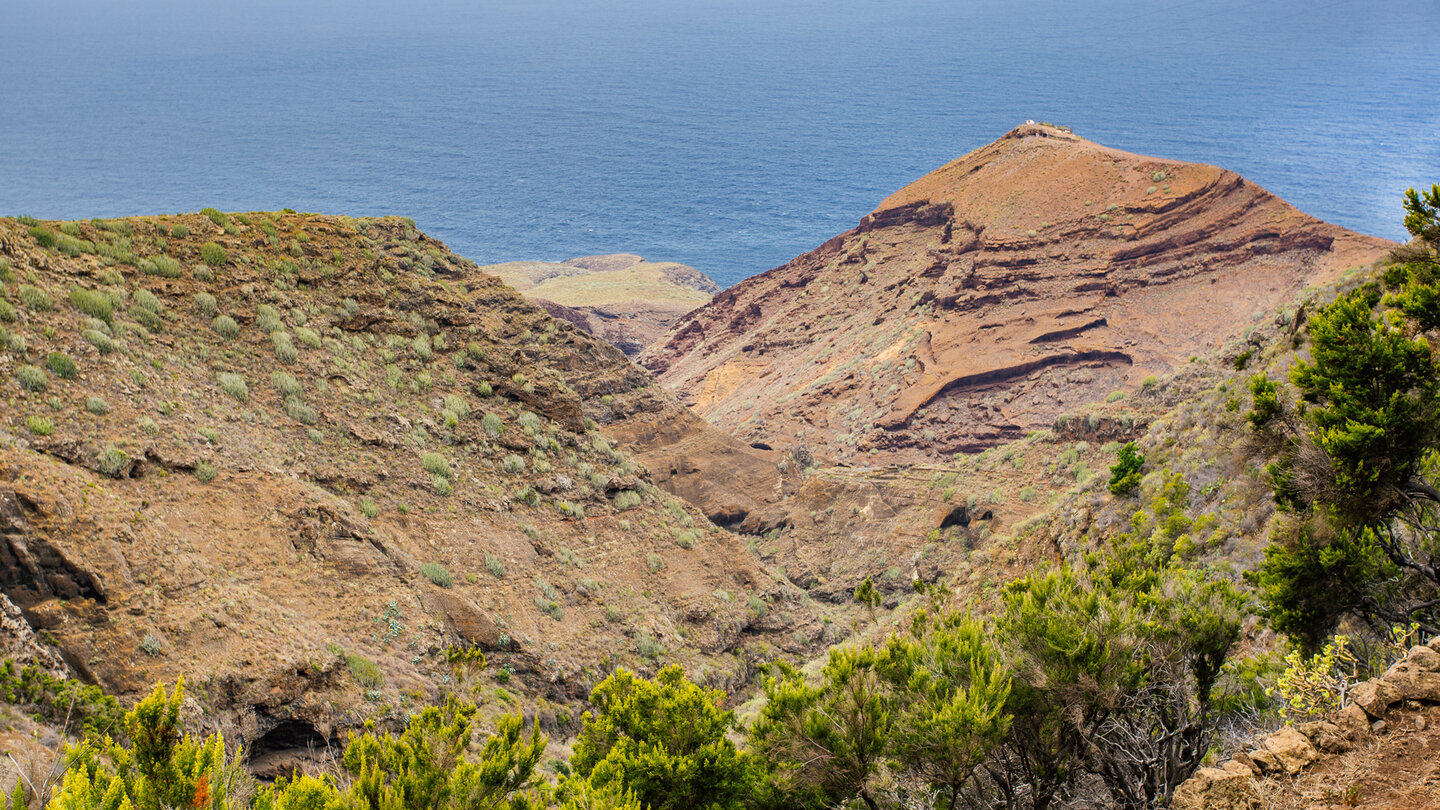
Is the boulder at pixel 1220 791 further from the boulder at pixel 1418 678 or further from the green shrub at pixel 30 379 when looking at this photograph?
the green shrub at pixel 30 379

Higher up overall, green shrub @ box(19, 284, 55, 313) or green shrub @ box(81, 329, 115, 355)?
green shrub @ box(19, 284, 55, 313)

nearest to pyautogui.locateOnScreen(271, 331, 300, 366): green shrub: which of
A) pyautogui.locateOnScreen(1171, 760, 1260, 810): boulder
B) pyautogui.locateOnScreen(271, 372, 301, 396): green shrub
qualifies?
pyautogui.locateOnScreen(271, 372, 301, 396): green shrub

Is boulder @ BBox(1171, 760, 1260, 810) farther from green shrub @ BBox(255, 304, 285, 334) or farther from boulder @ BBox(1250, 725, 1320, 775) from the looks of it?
green shrub @ BBox(255, 304, 285, 334)

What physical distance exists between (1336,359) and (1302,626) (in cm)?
337

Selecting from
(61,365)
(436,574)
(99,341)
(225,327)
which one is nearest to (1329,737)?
(436,574)

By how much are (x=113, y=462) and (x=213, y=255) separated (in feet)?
30.6

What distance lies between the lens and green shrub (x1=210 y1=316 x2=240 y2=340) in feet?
72.9

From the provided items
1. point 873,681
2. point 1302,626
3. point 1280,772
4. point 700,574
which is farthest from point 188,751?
point 700,574

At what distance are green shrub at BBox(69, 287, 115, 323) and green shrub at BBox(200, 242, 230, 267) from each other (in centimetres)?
368

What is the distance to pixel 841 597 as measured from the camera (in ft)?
112

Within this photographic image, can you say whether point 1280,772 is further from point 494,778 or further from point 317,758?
point 317,758

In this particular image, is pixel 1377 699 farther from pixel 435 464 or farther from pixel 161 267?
pixel 161 267

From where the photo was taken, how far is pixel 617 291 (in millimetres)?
114812

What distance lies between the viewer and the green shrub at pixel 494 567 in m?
21.5
